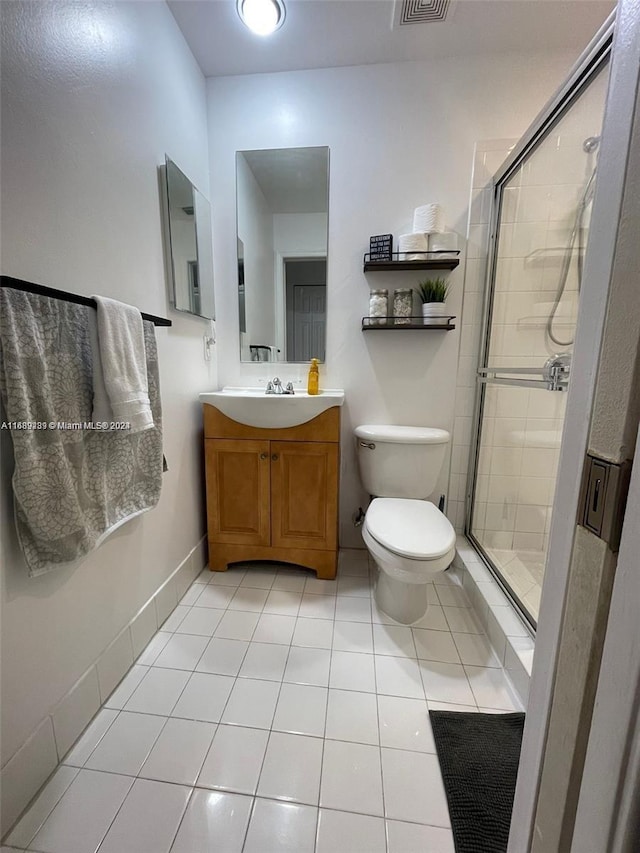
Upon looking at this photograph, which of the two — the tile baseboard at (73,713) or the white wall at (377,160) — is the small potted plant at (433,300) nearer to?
the white wall at (377,160)

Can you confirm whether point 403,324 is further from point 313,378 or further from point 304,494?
point 304,494

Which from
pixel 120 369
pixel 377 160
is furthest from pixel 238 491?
pixel 377 160

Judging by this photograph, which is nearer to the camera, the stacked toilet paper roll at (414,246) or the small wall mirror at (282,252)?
the stacked toilet paper roll at (414,246)

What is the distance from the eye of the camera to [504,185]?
1591 mm

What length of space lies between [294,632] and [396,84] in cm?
243

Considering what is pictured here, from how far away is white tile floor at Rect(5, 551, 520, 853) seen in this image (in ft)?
2.60

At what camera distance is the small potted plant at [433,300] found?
5.41ft

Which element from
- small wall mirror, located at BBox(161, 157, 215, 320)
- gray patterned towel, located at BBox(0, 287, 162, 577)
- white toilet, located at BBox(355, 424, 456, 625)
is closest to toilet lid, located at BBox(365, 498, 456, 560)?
white toilet, located at BBox(355, 424, 456, 625)

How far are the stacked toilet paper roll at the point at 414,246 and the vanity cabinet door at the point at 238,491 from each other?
1.09 meters

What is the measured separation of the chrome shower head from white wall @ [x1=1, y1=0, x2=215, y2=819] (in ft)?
5.20

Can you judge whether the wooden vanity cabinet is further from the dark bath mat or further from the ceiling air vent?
the ceiling air vent

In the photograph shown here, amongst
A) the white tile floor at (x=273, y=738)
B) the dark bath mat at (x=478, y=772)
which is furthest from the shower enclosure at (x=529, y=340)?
the white tile floor at (x=273, y=738)

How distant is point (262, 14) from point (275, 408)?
Result: 1.48 metres

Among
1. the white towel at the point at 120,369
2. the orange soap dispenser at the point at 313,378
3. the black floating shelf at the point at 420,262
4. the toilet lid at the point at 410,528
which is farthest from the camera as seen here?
the orange soap dispenser at the point at 313,378
